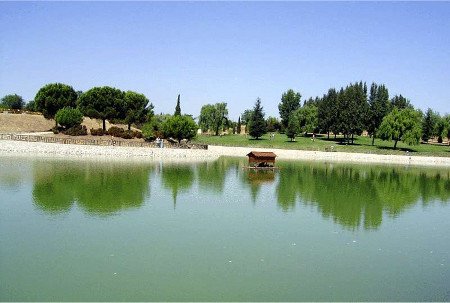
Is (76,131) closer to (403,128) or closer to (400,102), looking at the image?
(403,128)

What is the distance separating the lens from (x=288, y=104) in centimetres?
12238

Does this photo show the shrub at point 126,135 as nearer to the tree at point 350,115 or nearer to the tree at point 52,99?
the tree at point 52,99

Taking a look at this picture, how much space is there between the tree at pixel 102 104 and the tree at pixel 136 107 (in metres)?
1.70

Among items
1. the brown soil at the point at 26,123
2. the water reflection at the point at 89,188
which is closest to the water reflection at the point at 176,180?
the water reflection at the point at 89,188

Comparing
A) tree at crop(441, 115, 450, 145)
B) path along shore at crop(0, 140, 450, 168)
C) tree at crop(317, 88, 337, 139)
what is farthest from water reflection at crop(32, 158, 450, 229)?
tree at crop(441, 115, 450, 145)

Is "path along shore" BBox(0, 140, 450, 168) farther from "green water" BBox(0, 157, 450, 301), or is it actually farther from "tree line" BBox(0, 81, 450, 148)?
"green water" BBox(0, 157, 450, 301)

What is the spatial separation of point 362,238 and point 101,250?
38.1 feet

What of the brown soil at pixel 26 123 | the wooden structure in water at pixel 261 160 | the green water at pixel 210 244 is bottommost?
the green water at pixel 210 244

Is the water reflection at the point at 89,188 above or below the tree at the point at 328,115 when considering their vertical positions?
below

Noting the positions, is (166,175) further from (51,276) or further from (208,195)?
(51,276)

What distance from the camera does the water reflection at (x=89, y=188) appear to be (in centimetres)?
2277

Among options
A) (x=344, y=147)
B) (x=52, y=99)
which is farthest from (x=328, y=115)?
(x=52, y=99)

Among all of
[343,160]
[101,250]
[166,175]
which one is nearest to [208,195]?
[166,175]

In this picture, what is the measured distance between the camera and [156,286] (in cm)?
1187
